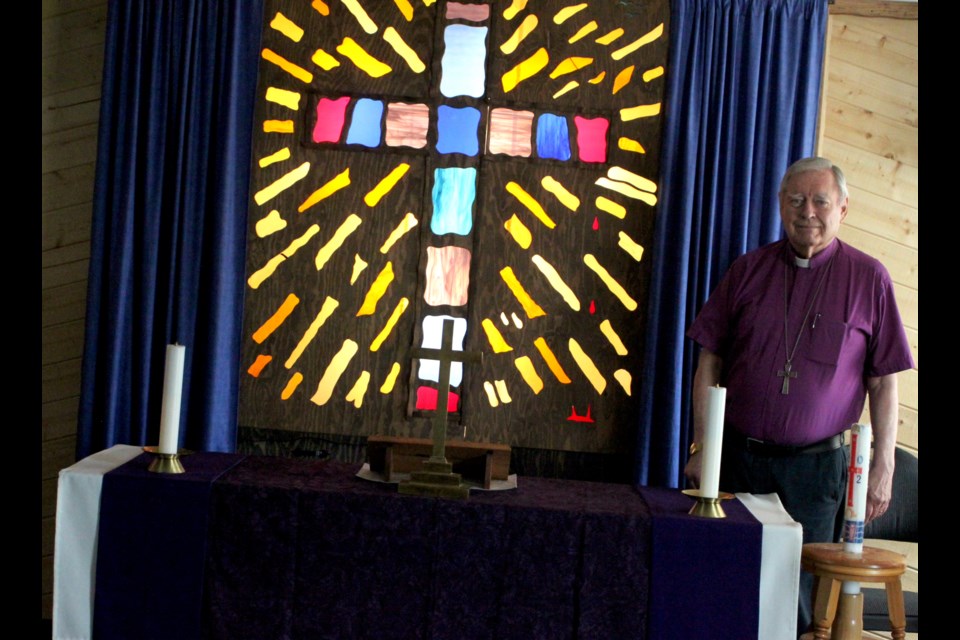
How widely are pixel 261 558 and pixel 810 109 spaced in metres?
2.48

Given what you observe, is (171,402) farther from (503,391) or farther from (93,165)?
A: (93,165)

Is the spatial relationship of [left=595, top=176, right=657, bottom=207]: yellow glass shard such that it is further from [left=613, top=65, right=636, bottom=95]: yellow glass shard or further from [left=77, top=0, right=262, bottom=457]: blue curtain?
[left=77, top=0, right=262, bottom=457]: blue curtain

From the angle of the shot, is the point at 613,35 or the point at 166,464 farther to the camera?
the point at 613,35

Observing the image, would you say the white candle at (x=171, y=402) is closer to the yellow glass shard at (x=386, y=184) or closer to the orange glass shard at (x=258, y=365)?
the orange glass shard at (x=258, y=365)

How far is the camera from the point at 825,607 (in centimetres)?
237

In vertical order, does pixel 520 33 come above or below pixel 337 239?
above

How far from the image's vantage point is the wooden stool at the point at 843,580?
2.34 metres

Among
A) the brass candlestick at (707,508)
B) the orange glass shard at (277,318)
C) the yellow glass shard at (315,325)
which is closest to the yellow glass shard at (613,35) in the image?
the yellow glass shard at (315,325)

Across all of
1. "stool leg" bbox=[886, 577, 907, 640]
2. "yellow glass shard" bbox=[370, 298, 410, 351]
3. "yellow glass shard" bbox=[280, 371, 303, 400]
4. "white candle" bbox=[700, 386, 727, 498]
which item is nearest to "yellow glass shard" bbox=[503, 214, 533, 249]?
"yellow glass shard" bbox=[370, 298, 410, 351]

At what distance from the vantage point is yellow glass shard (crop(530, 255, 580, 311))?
369cm

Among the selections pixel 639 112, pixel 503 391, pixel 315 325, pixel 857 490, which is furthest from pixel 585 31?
pixel 857 490

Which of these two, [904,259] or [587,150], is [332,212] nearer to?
[587,150]

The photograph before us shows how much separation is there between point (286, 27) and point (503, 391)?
1588 mm

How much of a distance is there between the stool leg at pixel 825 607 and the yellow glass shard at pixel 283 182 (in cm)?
232
